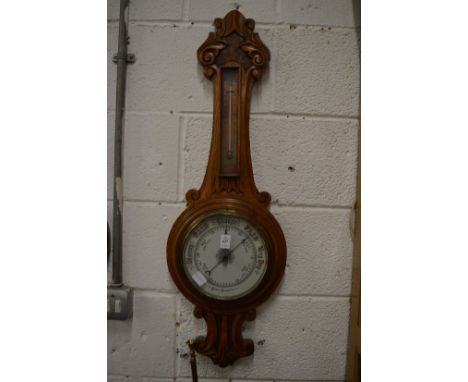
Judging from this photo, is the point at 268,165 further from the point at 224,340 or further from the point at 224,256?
the point at 224,340

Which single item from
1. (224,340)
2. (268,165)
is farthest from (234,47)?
(224,340)

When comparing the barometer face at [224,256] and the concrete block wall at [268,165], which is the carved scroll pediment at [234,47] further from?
the barometer face at [224,256]

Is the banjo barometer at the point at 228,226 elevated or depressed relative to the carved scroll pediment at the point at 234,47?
depressed

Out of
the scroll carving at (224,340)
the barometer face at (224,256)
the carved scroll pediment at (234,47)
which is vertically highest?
the carved scroll pediment at (234,47)

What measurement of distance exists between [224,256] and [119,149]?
28cm

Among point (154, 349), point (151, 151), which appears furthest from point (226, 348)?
point (151, 151)

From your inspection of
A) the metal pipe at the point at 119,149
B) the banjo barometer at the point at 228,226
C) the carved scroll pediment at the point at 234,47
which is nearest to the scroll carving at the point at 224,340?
the banjo barometer at the point at 228,226

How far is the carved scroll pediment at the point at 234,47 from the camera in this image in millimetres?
559

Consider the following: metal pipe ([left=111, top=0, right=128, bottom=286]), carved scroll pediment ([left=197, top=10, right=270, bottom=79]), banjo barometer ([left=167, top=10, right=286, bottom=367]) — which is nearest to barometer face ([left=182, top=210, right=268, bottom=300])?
banjo barometer ([left=167, top=10, right=286, bottom=367])

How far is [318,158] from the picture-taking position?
559 mm

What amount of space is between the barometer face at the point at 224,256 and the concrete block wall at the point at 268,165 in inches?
1.9

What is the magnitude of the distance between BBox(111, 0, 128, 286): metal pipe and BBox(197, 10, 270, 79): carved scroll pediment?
141mm
